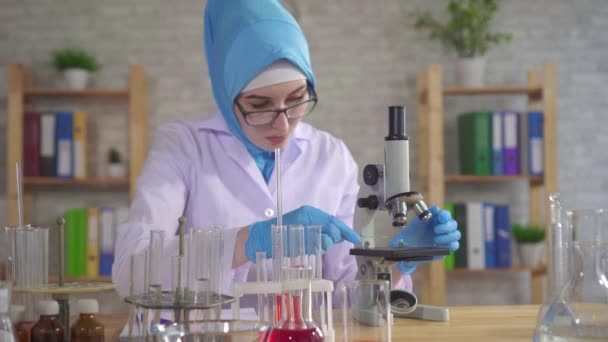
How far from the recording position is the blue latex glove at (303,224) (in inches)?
66.5

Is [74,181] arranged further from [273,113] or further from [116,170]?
[273,113]

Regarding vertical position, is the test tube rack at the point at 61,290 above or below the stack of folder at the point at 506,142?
below

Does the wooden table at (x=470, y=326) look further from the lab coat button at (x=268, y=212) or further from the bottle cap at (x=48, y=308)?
the lab coat button at (x=268, y=212)

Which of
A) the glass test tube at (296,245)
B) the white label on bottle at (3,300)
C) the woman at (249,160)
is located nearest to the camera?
the white label on bottle at (3,300)

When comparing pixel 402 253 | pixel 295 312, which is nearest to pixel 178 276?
pixel 295 312

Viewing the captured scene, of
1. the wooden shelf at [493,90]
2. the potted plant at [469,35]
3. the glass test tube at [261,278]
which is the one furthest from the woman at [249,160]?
the potted plant at [469,35]

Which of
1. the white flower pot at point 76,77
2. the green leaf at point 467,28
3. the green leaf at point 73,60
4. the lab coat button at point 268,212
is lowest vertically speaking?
the lab coat button at point 268,212

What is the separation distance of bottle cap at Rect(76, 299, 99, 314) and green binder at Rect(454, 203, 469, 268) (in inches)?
110

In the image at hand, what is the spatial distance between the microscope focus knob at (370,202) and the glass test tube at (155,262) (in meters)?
0.56

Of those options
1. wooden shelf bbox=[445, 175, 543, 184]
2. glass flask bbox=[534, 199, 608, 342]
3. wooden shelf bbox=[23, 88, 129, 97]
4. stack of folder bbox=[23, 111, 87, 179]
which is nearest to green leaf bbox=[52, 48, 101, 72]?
wooden shelf bbox=[23, 88, 129, 97]

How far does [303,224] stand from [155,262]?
58 centimetres

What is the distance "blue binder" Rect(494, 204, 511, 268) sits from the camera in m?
3.80

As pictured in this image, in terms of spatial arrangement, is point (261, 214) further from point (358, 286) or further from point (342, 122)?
point (342, 122)

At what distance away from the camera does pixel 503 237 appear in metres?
3.80
